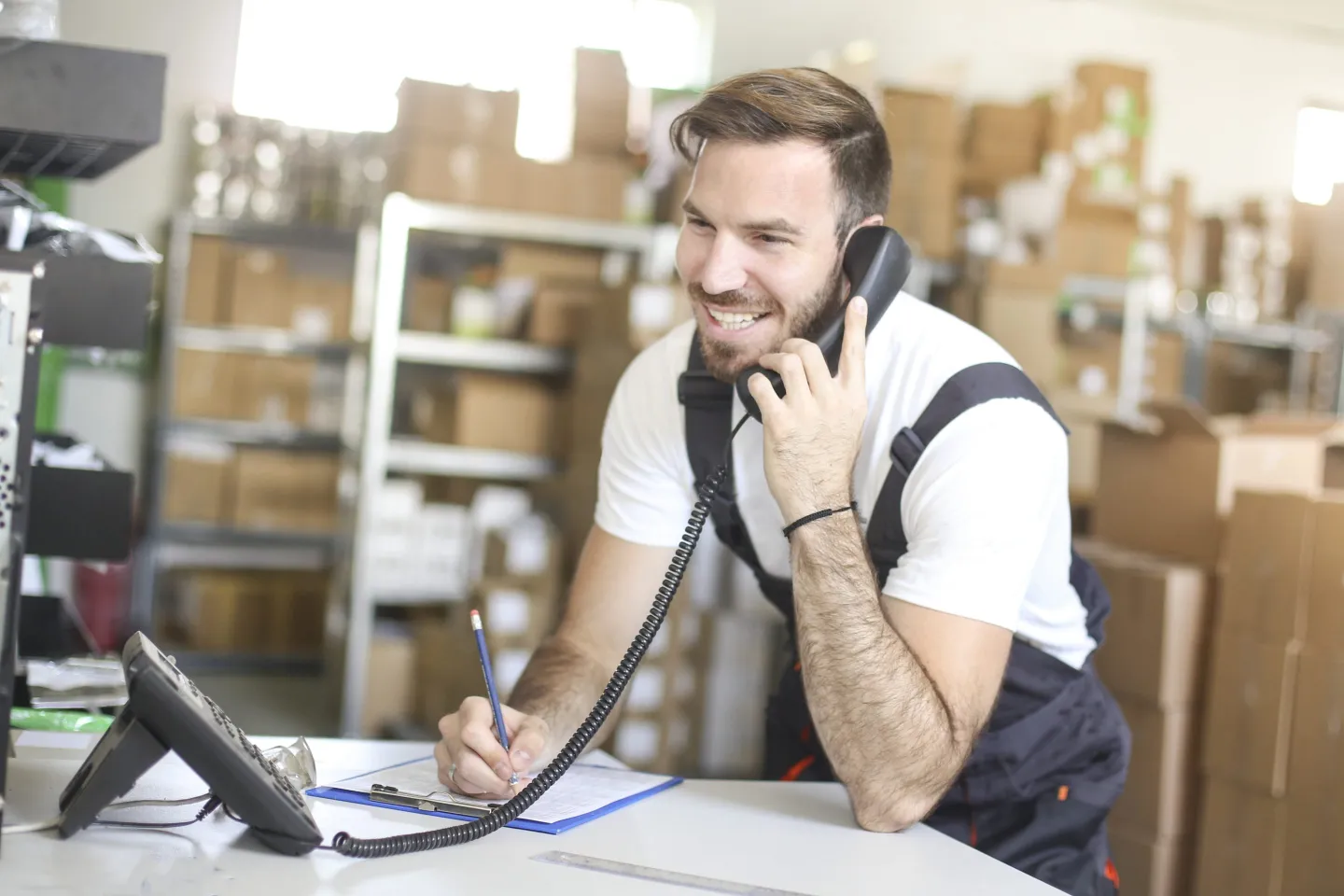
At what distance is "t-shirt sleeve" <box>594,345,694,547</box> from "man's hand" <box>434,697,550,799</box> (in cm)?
40

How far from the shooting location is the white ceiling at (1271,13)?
261 inches

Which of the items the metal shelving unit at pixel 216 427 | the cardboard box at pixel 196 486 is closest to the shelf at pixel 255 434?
the metal shelving unit at pixel 216 427

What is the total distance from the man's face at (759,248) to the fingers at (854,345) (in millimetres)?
103

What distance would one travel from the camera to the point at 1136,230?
501cm

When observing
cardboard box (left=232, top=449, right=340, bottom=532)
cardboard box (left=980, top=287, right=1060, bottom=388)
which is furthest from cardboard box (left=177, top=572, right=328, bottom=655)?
cardboard box (left=980, top=287, right=1060, bottom=388)

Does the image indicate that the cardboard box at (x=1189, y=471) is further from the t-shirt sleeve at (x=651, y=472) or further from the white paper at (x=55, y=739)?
the white paper at (x=55, y=739)

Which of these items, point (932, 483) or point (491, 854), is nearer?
point (491, 854)

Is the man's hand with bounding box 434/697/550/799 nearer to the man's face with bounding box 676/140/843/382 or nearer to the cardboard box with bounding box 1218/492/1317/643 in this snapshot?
the man's face with bounding box 676/140/843/382

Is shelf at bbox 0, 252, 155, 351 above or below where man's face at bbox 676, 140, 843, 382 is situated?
below

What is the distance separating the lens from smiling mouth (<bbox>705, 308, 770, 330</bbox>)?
63.9 inches

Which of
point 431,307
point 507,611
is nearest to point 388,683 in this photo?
point 507,611

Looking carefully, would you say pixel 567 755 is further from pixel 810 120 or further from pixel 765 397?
pixel 810 120

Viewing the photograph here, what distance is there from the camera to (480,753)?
51.5 inches

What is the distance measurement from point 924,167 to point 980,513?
352cm
